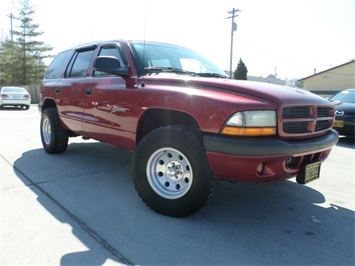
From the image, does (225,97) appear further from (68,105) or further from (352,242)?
(68,105)

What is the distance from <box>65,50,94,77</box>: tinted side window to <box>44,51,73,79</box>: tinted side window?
1.03 ft

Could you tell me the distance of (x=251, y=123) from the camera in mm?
2473

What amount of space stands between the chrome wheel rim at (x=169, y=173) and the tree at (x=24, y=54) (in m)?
33.9

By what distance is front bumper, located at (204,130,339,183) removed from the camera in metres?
2.42

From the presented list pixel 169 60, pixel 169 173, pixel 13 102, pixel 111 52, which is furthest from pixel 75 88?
pixel 13 102

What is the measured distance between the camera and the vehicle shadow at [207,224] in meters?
2.32

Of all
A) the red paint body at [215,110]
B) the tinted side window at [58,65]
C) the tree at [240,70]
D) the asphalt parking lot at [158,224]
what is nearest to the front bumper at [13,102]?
the tinted side window at [58,65]

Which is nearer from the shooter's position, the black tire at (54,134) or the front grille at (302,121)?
the front grille at (302,121)

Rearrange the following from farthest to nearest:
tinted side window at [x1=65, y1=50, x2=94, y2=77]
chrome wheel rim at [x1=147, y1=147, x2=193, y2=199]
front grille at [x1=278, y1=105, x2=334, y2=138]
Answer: tinted side window at [x1=65, y1=50, x2=94, y2=77] < chrome wheel rim at [x1=147, y1=147, x2=193, y2=199] < front grille at [x1=278, y1=105, x2=334, y2=138]

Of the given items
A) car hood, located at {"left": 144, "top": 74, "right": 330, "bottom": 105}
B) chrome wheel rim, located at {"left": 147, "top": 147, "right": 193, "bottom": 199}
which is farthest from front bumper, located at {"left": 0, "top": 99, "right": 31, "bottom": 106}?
chrome wheel rim, located at {"left": 147, "top": 147, "right": 193, "bottom": 199}

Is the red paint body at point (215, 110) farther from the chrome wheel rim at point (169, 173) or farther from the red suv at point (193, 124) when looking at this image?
the chrome wheel rim at point (169, 173)

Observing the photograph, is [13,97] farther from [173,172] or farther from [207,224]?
[207,224]

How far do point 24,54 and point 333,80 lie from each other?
34789mm

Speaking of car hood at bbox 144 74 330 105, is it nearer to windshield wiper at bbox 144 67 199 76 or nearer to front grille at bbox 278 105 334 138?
front grille at bbox 278 105 334 138
